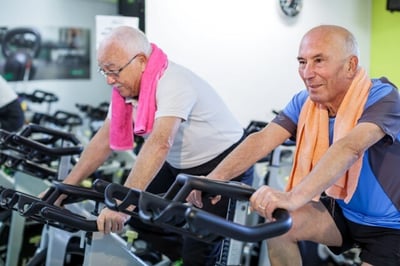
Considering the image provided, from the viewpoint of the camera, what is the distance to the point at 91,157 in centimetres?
233

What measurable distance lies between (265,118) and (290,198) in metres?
2.89

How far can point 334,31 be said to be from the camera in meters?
1.76

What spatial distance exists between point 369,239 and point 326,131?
45 cm

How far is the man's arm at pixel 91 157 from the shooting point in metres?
2.30

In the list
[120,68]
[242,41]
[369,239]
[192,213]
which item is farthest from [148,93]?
[242,41]

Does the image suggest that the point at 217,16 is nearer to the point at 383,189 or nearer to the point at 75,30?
the point at 75,30

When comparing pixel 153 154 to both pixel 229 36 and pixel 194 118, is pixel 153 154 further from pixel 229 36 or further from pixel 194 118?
pixel 229 36

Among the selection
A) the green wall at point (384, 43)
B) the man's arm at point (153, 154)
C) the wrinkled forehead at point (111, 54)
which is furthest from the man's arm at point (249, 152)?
the green wall at point (384, 43)

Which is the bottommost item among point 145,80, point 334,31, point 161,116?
point 161,116

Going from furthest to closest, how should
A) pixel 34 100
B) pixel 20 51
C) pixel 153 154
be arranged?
pixel 20 51 < pixel 34 100 < pixel 153 154

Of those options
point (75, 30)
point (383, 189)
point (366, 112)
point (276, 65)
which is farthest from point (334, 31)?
point (75, 30)

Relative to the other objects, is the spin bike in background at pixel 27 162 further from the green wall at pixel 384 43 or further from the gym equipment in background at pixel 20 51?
the green wall at pixel 384 43

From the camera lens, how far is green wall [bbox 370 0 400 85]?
4734mm

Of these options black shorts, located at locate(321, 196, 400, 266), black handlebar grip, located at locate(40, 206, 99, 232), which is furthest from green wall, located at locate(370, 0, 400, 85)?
black handlebar grip, located at locate(40, 206, 99, 232)
